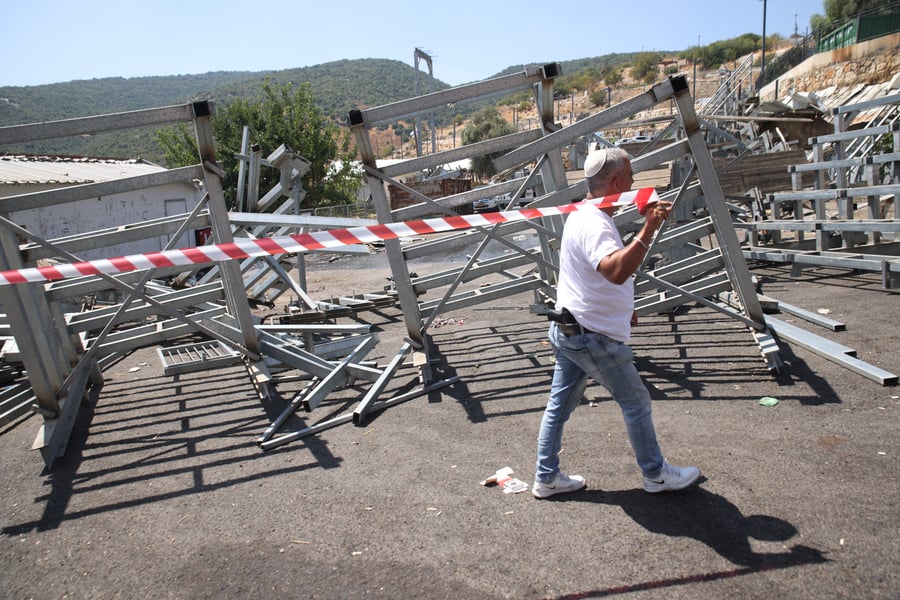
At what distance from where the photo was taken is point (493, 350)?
7.18m

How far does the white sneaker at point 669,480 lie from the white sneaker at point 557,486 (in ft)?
1.30

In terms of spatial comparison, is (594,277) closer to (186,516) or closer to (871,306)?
(186,516)

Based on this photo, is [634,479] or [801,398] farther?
[801,398]

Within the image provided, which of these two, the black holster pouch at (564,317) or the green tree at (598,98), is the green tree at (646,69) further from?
the black holster pouch at (564,317)

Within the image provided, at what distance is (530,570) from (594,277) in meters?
1.50

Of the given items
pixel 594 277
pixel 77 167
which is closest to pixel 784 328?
pixel 594 277

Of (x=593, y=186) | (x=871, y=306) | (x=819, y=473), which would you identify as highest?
(x=593, y=186)

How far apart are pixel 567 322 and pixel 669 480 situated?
1060 mm

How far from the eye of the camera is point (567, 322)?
331 centimetres

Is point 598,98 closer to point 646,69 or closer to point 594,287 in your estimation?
point 646,69

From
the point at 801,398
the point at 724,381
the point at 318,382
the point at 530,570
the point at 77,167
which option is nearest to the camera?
the point at 530,570

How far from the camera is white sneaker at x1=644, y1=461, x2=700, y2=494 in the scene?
3.37 m

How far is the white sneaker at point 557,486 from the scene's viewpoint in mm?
3504

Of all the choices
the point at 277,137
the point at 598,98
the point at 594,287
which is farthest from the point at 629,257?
the point at 598,98
